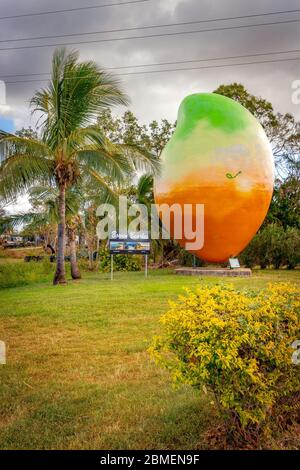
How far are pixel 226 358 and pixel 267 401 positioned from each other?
40cm

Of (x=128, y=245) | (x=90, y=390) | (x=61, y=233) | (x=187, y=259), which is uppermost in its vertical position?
(x=61, y=233)

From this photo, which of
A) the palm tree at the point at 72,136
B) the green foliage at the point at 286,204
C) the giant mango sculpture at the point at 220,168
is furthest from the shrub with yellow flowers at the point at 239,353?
the green foliage at the point at 286,204

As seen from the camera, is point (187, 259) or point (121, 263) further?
point (121, 263)

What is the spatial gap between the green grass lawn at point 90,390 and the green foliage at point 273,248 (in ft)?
37.6

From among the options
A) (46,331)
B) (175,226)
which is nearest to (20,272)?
(175,226)

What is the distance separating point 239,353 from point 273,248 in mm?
16108

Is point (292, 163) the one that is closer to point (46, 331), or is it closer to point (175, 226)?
point (175, 226)

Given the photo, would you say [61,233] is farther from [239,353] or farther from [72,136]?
[239,353]

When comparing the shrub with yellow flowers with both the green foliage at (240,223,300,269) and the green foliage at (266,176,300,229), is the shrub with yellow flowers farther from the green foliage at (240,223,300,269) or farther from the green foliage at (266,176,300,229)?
the green foliage at (266,176,300,229)

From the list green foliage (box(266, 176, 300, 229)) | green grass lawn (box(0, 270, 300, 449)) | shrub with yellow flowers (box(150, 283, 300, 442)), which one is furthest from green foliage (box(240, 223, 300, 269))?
shrub with yellow flowers (box(150, 283, 300, 442))

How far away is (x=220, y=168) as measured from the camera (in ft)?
47.9

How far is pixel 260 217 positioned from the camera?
15773 mm
